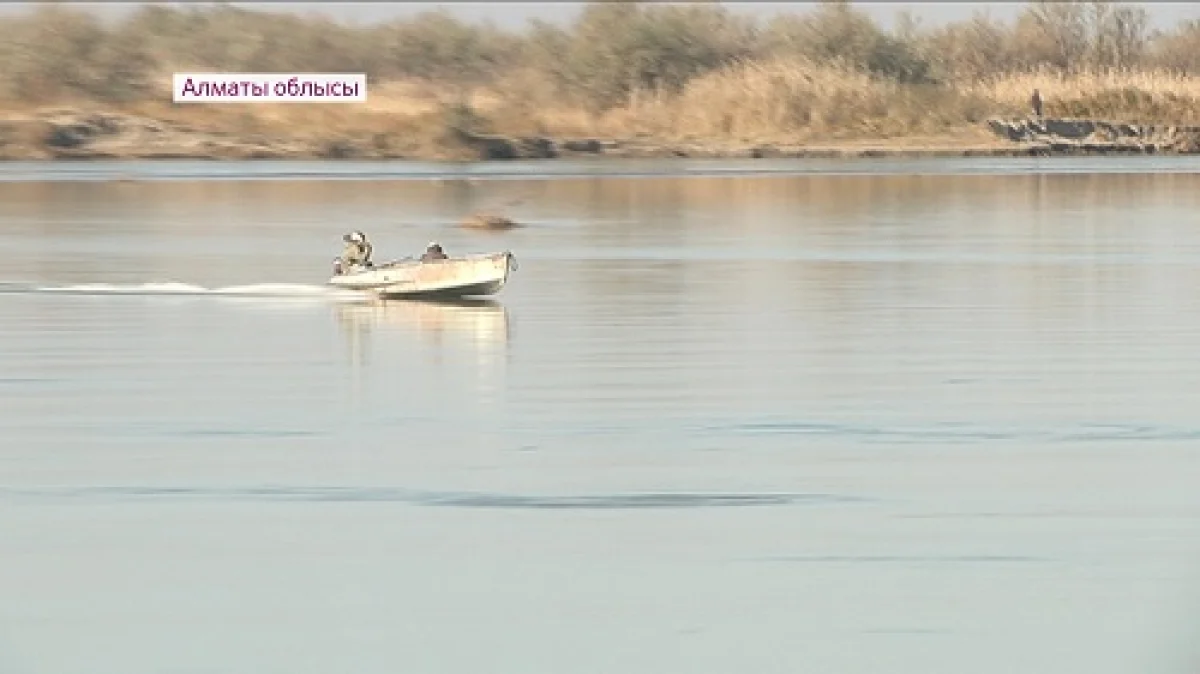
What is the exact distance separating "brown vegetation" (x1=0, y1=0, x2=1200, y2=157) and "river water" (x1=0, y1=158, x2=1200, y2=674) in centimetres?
4130

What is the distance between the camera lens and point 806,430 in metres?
19.3

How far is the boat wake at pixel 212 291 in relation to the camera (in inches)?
1259

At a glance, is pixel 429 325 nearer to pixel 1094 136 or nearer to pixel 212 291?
pixel 212 291

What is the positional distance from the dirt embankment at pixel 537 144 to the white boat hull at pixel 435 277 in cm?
4628

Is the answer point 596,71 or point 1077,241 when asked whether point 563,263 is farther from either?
point 596,71

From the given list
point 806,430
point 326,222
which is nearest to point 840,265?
point 326,222

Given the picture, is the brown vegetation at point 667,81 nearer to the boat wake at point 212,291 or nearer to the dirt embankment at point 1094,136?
the dirt embankment at point 1094,136

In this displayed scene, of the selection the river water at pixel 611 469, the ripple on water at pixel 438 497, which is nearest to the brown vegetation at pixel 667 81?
the river water at pixel 611 469

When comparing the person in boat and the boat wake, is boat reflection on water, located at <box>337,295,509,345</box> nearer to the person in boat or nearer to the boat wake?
the person in boat

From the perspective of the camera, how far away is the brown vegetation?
78562mm

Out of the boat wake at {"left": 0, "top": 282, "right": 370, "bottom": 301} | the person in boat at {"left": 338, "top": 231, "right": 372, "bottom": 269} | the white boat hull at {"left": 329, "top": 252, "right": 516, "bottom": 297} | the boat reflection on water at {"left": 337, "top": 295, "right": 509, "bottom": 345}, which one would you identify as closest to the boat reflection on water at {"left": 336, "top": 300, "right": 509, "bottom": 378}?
the boat reflection on water at {"left": 337, "top": 295, "right": 509, "bottom": 345}

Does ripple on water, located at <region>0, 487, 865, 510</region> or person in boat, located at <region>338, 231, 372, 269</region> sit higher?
person in boat, located at <region>338, 231, 372, 269</region>

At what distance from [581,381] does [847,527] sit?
7119 millimetres

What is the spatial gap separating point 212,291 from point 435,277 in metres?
2.51
